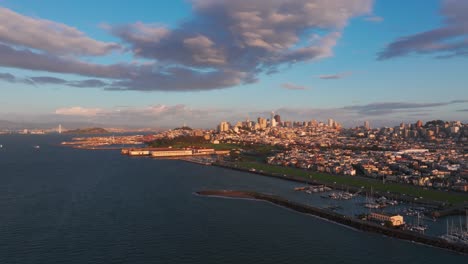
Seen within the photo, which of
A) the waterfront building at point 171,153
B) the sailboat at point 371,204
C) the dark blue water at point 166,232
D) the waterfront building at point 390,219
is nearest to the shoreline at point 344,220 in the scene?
the dark blue water at point 166,232

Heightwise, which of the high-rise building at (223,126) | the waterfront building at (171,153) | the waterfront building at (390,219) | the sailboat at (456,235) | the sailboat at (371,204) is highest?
the high-rise building at (223,126)

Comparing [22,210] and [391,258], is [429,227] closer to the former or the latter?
[391,258]

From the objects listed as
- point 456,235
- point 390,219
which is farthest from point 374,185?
point 456,235

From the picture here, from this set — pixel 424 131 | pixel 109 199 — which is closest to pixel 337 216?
pixel 109 199

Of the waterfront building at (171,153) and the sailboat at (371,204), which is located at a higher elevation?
the waterfront building at (171,153)

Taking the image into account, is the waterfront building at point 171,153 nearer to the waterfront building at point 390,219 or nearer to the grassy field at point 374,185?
the grassy field at point 374,185

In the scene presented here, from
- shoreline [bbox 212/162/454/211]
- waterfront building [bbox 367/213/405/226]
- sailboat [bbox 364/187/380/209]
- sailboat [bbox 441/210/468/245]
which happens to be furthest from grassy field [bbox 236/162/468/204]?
waterfront building [bbox 367/213/405/226]

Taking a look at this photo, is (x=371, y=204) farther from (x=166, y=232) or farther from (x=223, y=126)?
(x=223, y=126)
